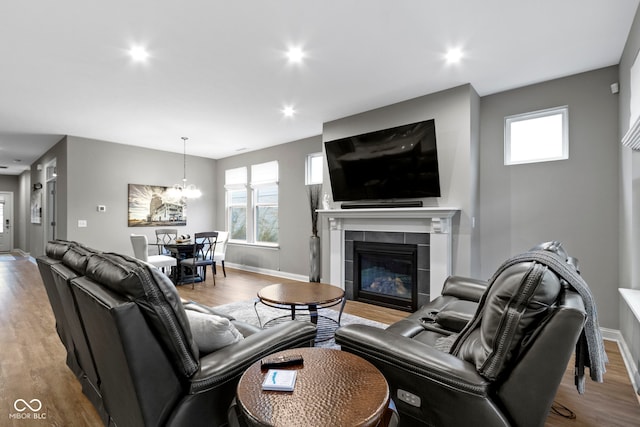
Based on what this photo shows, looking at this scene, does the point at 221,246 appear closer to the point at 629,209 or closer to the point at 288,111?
the point at 288,111

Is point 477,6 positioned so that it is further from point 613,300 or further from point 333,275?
point 333,275

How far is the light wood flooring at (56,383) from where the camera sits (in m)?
1.93

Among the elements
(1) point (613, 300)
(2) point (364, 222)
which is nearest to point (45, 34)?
(2) point (364, 222)

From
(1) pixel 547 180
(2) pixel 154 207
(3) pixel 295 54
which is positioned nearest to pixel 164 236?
(2) pixel 154 207

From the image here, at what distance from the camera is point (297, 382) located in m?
1.16

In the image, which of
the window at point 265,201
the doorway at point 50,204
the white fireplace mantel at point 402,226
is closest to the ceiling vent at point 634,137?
the white fireplace mantel at point 402,226

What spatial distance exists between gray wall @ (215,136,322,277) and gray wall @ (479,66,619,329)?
9.89ft

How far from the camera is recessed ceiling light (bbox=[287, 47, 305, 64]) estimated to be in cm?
285

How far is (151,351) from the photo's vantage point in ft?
3.83

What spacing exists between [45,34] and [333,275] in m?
4.04

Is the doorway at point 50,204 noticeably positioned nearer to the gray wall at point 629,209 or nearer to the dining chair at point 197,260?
the dining chair at point 197,260

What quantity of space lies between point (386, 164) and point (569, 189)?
1.98m

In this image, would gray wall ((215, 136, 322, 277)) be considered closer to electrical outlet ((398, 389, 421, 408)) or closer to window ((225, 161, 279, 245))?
window ((225, 161, 279, 245))

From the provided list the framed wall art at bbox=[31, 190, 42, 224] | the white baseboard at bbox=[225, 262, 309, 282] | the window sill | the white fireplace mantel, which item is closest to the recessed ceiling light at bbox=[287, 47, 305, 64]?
the white fireplace mantel
